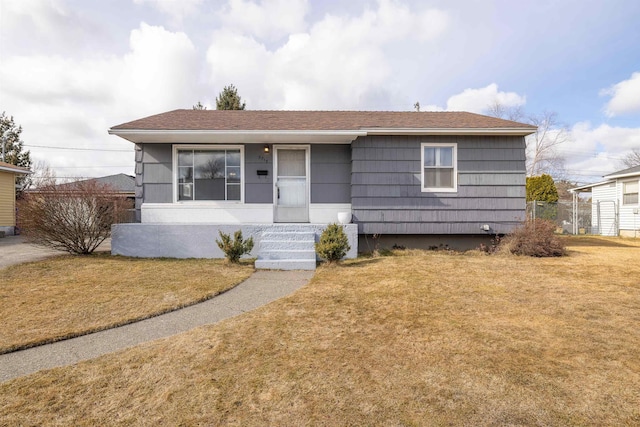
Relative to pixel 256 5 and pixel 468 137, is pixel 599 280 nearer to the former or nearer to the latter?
pixel 468 137

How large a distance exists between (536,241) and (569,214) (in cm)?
1381

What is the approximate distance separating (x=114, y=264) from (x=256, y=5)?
29.7 ft

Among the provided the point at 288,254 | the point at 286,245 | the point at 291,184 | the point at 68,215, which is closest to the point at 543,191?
the point at 291,184

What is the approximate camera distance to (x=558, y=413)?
2004 mm

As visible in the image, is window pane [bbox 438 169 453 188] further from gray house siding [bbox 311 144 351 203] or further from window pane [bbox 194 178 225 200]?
window pane [bbox 194 178 225 200]

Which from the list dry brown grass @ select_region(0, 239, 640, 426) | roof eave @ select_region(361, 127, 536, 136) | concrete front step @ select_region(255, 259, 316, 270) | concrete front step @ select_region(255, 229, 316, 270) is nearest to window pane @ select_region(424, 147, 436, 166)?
roof eave @ select_region(361, 127, 536, 136)

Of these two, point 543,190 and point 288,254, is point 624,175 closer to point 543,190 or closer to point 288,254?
point 543,190

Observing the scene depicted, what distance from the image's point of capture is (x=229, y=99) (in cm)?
2108

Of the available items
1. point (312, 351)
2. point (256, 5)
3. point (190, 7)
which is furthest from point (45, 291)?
point (256, 5)

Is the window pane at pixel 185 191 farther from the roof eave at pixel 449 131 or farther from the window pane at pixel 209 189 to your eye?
the roof eave at pixel 449 131

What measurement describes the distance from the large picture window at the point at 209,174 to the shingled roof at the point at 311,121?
885mm

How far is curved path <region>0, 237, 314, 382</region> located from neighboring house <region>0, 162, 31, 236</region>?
15.7 meters

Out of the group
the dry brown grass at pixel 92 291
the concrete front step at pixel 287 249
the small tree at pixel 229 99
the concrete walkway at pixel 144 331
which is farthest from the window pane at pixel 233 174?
the small tree at pixel 229 99

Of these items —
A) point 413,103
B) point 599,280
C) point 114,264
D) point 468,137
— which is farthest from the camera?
point 413,103
